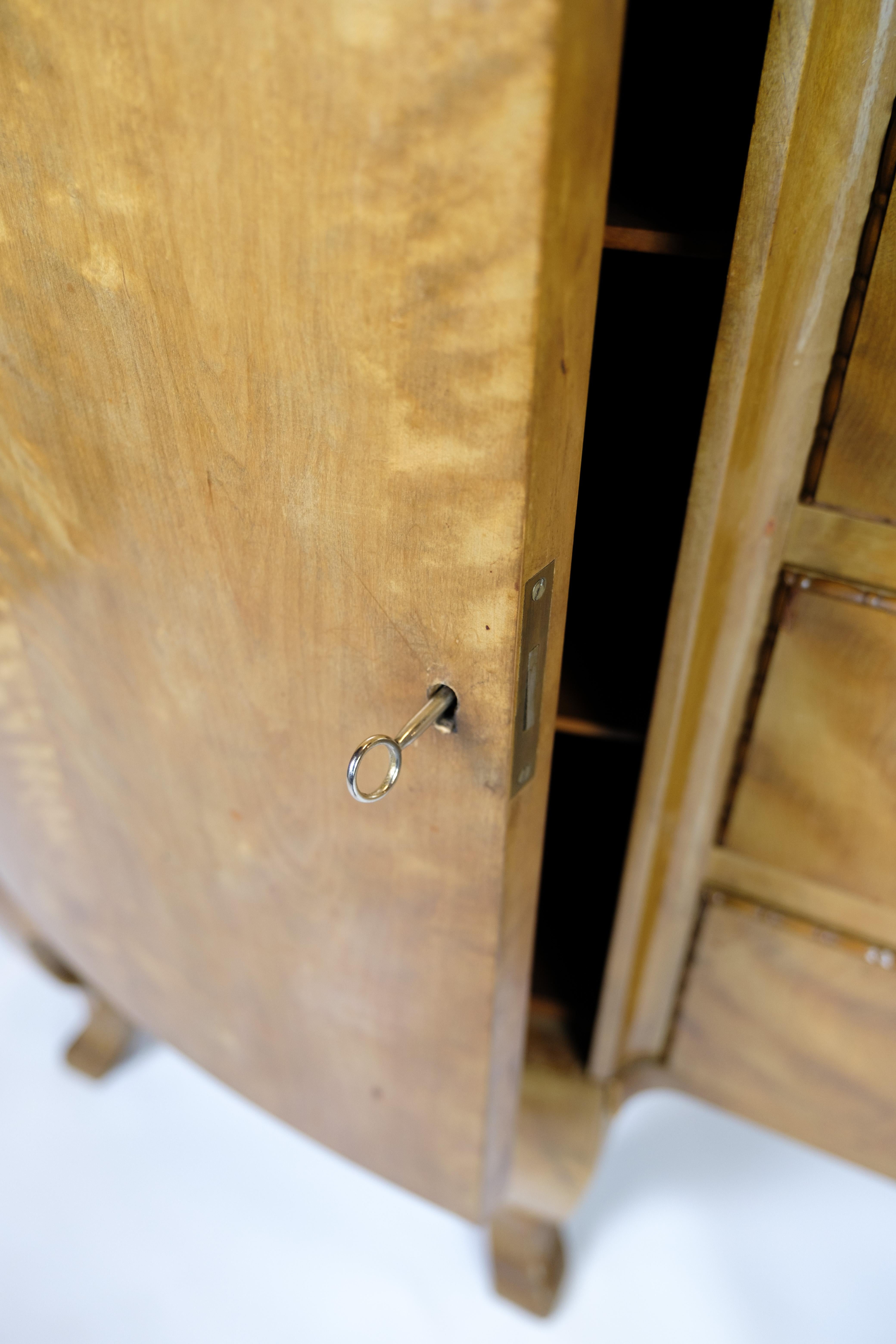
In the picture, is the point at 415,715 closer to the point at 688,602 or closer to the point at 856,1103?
the point at 688,602

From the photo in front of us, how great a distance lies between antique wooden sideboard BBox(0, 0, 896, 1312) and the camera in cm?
32

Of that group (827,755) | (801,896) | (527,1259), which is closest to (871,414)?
(827,755)

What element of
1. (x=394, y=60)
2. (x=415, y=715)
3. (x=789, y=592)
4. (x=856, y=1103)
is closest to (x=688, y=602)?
(x=789, y=592)

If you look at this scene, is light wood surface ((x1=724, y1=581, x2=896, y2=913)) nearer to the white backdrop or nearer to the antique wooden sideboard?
the antique wooden sideboard

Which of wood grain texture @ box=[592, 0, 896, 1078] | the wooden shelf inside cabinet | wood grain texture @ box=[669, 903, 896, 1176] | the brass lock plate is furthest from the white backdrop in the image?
the wooden shelf inside cabinet

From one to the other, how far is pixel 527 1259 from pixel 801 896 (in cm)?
36

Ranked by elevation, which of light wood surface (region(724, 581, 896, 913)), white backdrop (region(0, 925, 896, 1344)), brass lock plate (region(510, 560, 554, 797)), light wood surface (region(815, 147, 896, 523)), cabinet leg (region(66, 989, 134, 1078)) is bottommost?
white backdrop (region(0, 925, 896, 1344))

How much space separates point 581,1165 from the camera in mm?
720

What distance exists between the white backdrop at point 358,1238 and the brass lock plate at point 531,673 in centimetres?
54

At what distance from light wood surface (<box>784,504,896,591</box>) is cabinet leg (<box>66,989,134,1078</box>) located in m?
0.72

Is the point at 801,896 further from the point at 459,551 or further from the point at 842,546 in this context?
the point at 459,551

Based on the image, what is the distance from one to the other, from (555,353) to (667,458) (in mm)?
384

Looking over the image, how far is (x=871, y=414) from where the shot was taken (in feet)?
1.51

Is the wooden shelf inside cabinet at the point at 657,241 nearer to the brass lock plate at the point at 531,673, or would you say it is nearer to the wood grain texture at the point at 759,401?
the wood grain texture at the point at 759,401
